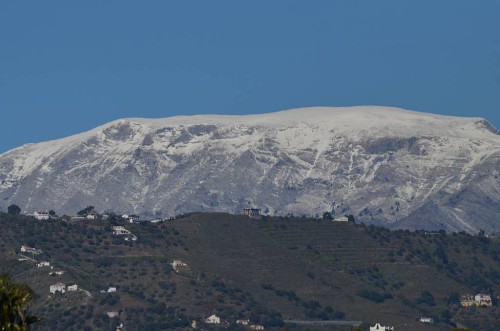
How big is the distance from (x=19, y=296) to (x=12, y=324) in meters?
1.23

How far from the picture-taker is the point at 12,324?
229 ft

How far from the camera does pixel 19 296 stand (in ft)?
232
